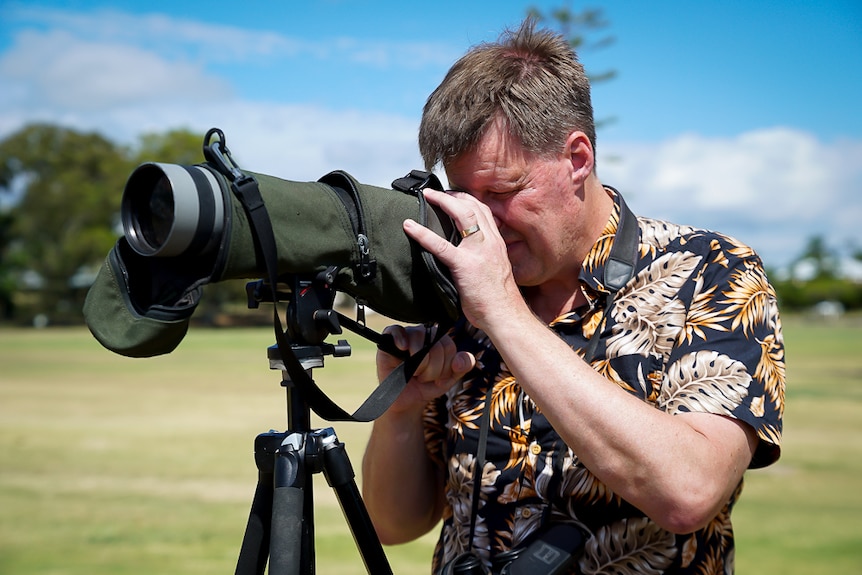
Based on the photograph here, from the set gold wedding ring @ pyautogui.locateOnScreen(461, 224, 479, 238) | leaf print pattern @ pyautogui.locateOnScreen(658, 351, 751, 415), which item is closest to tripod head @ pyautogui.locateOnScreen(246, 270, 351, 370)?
gold wedding ring @ pyautogui.locateOnScreen(461, 224, 479, 238)

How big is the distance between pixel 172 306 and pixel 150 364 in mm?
21368

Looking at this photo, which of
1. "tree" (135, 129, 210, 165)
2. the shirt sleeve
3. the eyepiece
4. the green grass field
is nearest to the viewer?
the eyepiece

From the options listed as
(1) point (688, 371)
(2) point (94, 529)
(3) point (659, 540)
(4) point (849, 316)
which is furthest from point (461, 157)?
(4) point (849, 316)

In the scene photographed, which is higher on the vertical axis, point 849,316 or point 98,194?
point 98,194

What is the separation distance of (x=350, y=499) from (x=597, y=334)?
741 millimetres

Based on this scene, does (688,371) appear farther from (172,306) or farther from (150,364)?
(150,364)

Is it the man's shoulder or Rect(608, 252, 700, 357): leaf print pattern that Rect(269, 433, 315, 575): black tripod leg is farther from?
the man's shoulder

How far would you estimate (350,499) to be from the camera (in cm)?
198

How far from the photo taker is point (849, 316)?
63844 millimetres

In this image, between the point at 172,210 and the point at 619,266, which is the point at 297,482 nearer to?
the point at 172,210

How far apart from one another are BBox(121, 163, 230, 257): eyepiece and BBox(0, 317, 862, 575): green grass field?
91 cm

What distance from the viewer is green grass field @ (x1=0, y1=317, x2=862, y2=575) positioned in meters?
5.85

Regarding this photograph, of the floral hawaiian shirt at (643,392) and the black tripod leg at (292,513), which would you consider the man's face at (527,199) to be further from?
the black tripod leg at (292,513)

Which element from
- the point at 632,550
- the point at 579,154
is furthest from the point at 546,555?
the point at 579,154
